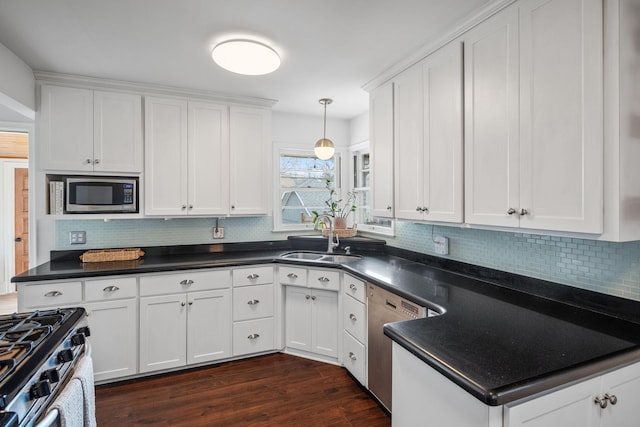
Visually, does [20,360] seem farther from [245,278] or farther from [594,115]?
[594,115]

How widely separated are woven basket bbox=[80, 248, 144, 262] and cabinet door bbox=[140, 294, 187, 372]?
1.79 ft

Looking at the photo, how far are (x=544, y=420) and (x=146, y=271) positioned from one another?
104 inches

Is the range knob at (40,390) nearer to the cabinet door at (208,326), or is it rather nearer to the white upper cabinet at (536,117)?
the cabinet door at (208,326)

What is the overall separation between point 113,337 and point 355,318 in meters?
1.90

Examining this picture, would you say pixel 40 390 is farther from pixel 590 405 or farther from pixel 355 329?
pixel 355 329

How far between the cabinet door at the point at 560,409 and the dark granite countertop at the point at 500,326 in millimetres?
51

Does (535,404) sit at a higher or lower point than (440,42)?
lower

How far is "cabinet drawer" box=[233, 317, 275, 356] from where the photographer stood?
2.88 metres

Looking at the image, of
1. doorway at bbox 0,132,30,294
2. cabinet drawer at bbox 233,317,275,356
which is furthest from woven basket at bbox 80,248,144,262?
doorway at bbox 0,132,30,294

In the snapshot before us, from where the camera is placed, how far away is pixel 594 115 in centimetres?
126

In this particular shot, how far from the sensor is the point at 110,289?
2486 mm

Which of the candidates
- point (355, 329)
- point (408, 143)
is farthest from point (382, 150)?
point (355, 329)

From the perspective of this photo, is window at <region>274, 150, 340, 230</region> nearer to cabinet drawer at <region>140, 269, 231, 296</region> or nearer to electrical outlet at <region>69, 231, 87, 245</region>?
cabinet drawer at <region>140, 269, 231, 296</region>

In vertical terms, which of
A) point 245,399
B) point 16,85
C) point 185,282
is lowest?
point 245,399
